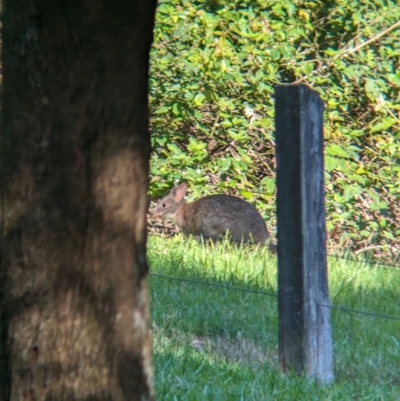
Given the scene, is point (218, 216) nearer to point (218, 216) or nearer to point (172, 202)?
point (218, 216)

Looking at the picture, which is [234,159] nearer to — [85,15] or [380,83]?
[380,83]

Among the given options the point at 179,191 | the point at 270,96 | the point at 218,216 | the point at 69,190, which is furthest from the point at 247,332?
the point at 270,96

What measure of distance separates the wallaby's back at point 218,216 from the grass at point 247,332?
1.53 m

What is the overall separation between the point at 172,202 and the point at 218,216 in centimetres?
93

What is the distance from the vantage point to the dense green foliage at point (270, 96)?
10.9 metres

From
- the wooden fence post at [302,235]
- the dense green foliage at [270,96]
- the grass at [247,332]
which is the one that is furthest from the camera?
the dense green foliage at [270,96]

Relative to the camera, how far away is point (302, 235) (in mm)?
5242

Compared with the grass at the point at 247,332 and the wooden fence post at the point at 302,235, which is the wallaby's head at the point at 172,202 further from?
the wooden fence post at the point at 302,235

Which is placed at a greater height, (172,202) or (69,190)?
(172,202)

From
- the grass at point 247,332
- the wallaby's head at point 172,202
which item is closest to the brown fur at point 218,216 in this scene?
the wallaby's head at point 172,202

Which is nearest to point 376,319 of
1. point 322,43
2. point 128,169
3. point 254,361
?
point 254,361

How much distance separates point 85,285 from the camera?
2916 millimetres

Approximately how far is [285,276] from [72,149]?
8.67 ft

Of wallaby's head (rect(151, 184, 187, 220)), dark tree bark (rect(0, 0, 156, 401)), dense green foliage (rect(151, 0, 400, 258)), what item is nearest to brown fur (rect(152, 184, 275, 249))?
wallaby's head (rect(151, 184, 187, 220))
